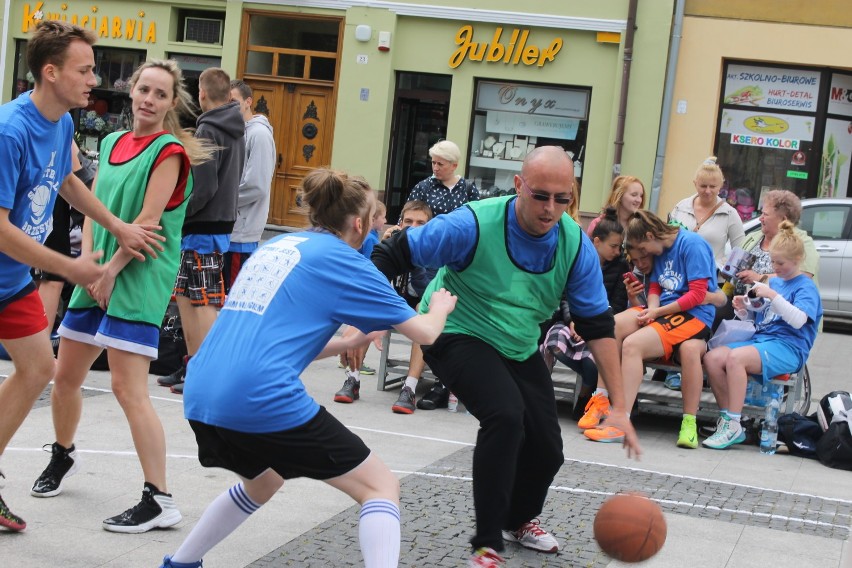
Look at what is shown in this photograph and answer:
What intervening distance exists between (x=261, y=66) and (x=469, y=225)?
17278 millimetres

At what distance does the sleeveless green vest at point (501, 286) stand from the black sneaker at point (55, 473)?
1.86 m

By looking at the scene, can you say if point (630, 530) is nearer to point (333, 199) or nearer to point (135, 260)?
point (333, 199)

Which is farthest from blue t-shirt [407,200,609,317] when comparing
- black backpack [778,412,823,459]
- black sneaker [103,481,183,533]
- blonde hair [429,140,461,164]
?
blonde hair [429,140,461,164]

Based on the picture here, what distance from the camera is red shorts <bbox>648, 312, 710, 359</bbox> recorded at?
8523 millimetres

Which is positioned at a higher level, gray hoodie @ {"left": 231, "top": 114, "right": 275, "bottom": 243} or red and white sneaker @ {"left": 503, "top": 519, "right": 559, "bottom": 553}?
gray hoodie @ {"left": 231, "top": 114, "right": 275, "bottom": 243}

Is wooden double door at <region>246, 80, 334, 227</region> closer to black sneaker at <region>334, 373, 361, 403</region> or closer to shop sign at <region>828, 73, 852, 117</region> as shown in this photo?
shop sign at <region>828, 73, 852, 117</region>

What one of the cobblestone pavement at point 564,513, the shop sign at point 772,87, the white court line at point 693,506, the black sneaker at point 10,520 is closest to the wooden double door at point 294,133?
the shop sign at point 772,87

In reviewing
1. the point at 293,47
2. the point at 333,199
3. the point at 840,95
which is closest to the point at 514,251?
the point at 333,199

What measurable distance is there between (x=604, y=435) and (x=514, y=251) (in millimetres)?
3583

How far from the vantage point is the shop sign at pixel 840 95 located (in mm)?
19094

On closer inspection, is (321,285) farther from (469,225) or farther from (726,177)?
(726,177)

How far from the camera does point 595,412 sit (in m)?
8.58

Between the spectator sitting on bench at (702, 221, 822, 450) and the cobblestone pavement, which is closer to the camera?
the cobblestone pavement

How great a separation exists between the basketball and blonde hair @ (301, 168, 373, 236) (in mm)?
1627
